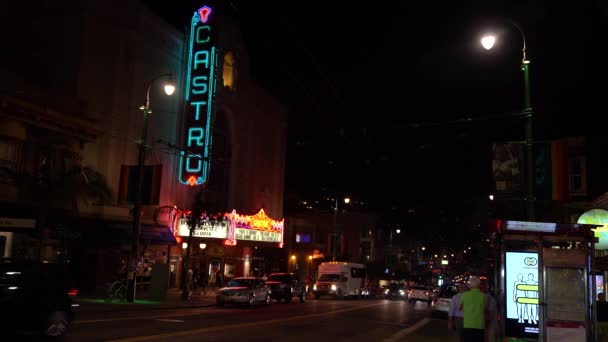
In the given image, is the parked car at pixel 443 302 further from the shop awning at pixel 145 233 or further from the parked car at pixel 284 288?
the shop awning at pixel 145 233

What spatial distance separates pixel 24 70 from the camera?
29.7 metres

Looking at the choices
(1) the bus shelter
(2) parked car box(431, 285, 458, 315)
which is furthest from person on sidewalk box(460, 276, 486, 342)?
(2) parked car box(431, 285, 458, 315)

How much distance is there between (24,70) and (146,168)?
306 inches

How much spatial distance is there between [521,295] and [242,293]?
A: 56.6 feet

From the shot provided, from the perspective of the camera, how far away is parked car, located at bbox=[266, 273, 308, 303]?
35147mm

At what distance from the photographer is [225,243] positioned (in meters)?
39.0

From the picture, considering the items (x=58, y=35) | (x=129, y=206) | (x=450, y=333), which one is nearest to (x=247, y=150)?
(x=129, y=206)

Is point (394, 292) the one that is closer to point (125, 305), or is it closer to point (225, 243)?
point (225, 243)

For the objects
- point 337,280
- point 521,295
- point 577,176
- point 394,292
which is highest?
point 577,176

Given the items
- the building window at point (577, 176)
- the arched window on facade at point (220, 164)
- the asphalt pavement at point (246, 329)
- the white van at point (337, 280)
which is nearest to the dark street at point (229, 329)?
the asphalt pavement at point (246, 329)

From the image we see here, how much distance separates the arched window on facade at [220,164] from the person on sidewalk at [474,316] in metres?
31.6

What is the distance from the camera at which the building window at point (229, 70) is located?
4147 centimetres

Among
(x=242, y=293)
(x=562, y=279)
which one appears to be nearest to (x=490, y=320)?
(x=562, y=279)

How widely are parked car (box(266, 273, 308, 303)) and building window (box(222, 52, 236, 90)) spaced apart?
45.4 feet
